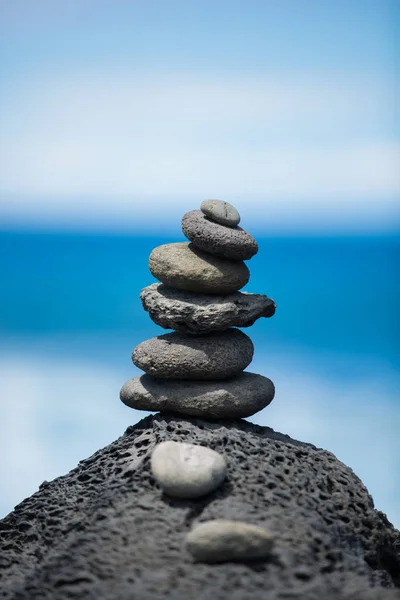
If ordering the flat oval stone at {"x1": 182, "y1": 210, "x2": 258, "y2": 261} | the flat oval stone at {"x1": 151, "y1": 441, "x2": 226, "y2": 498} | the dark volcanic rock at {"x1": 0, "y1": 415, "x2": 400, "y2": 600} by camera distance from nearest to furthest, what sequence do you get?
the dark volcanic rock at {"x1": 0, "y1": 415, "x2": 400, "y2": 600} < the flat oval stone at {"x1": 151, "y1": 441, "x2": 226, "y2": 498} < the flat oval stone at {"x1": 182, "y1": 210, "x2": 258, "y2": 261}

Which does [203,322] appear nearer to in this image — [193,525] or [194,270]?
[194,270]

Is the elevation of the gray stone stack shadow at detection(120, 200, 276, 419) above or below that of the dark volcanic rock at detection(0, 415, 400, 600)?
above

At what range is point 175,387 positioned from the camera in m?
5.91

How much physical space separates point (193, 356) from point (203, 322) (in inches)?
10.7

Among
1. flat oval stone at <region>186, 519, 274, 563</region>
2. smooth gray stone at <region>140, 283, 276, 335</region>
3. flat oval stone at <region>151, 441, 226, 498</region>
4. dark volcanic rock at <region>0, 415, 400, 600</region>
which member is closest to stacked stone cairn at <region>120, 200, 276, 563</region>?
smooth gray stone at <region>140, 283, 276, 335</region>

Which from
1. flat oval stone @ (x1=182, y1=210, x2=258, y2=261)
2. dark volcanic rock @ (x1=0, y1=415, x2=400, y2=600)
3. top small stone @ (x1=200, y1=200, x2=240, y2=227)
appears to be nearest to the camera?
dark volcanic rock @ (x1=0, y1=415, x2=400, y2=600)

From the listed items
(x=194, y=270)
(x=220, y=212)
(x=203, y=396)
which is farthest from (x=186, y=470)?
(x=220, y=212)

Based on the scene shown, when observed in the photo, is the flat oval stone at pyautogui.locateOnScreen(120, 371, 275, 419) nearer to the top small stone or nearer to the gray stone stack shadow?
the gray stone stack shadow

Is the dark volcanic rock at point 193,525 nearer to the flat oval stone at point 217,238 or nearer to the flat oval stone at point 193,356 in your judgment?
the flat oval stone at point 193,356

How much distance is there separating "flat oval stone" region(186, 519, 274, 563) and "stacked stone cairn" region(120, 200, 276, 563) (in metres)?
1.82

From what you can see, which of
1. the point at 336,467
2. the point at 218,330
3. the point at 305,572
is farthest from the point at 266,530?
the point at 218,330

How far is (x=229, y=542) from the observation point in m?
3.96

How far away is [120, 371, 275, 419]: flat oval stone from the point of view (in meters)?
5.79

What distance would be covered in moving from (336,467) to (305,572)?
1.72 meters
